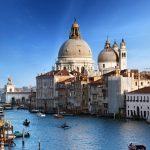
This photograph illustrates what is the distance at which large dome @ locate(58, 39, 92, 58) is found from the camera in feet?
192

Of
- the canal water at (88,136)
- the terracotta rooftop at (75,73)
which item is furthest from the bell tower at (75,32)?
the canal water at (88,136)

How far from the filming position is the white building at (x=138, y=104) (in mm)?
34250

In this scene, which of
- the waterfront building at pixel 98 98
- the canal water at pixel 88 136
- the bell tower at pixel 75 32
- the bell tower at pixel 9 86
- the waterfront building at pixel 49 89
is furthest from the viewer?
the bell tower at pixel 9 86

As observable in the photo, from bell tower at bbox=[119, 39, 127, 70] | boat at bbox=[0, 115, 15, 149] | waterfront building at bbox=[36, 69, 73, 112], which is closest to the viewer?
boat at bbox=[0, 115, 15, 149]

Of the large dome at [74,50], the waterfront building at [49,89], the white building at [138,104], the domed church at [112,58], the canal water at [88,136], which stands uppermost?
the large dome at [74,50]

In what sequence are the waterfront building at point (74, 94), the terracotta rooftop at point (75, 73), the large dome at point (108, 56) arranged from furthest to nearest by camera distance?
the large dome at point (108, 56) → the terracotta rooftop at point (75, 73) → the waterfront building at point (74, 94)

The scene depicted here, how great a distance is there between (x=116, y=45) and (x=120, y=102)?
2116cm

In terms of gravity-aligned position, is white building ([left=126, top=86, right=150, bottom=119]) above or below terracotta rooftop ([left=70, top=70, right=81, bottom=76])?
below

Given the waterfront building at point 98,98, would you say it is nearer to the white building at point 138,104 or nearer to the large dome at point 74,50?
the white building at point 138,104

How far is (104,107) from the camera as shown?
40.4 meters

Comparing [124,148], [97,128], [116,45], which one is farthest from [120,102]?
[116,45]

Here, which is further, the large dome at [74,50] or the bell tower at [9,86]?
the bell tower at [9,86]

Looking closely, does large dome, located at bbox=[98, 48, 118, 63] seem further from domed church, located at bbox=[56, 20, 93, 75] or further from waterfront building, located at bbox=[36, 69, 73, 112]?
waterfront building, located at bbox=[36, 69, 73, 112]

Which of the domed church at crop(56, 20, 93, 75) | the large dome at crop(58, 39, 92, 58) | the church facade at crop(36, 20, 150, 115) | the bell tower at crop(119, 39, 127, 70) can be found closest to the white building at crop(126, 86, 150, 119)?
the church facade at crop(36, 20, 150, 115)
